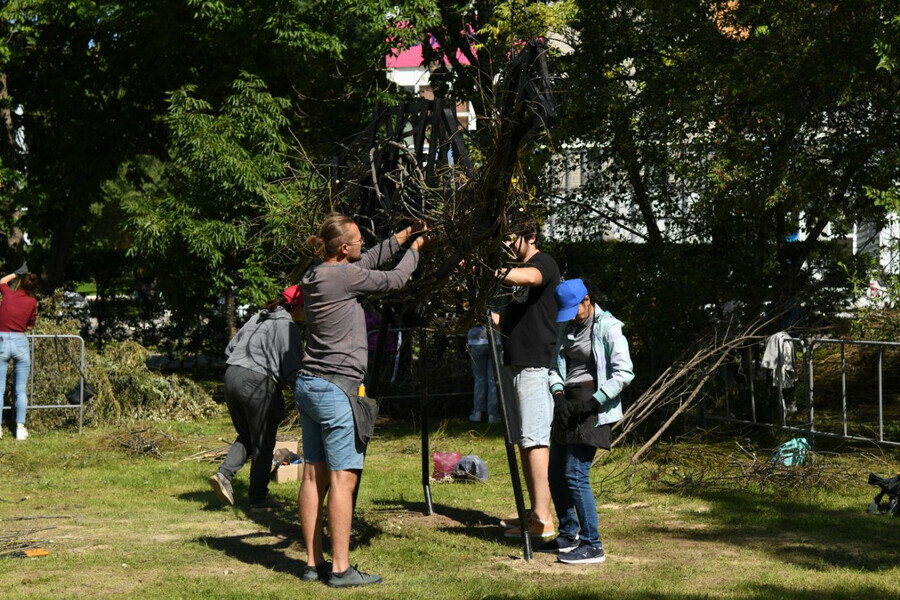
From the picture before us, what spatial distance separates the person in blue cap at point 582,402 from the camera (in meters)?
6.35

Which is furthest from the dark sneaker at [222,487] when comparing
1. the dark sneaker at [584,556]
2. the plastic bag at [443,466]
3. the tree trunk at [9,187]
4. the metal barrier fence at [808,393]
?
the tree trunk at [9,187]

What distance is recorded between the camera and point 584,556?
6367 mm

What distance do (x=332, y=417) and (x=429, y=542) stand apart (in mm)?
1625

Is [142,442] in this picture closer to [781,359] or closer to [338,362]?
[338,362]

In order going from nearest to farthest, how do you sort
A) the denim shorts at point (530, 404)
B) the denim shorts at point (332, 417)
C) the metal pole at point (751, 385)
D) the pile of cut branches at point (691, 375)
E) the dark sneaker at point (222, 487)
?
the denim shorts at point (332, 417) → the denim shorts at point (530, 404) → the dark sneaker at point (222, 487) → the pile of cut branches at point (691, 375) → the metal pole at point (751, 385)

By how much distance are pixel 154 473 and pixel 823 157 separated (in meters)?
7.50

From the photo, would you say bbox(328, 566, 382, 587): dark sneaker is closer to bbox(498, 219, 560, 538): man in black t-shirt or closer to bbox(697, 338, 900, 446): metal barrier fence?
bbox(498, 219, 560, 538): man in black t-shirt

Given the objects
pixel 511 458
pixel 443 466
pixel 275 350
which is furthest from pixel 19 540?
pixel 443 466

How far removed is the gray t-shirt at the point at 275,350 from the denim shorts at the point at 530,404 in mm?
1836

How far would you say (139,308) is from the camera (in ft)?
66.0

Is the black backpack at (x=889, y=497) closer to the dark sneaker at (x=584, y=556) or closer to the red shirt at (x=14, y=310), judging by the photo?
the dark sneaker at (x=584, y=556)

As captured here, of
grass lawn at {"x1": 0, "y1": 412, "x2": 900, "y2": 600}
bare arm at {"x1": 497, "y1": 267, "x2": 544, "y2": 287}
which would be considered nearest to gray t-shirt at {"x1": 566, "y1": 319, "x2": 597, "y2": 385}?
bare arm at {"x1": 497, "y1": 267, "x2": 544, "y2": 287}

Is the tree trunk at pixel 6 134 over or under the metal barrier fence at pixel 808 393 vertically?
over

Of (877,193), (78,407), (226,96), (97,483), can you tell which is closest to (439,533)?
(97,483)
